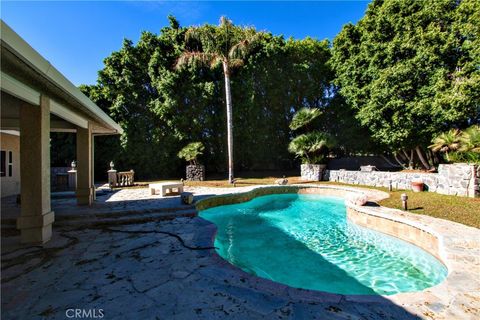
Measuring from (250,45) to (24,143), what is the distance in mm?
13551

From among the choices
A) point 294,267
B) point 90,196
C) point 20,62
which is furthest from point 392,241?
point 90,196

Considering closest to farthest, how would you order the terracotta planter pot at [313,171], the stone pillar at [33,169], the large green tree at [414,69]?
1. the stone pillar at [33,169]
2. the large green tree at [414,69]
3. the terracotta planter pot at [313,171]

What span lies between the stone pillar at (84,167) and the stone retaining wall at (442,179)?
13847 mm

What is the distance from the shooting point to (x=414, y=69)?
14031mm

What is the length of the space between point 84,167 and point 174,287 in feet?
22.6

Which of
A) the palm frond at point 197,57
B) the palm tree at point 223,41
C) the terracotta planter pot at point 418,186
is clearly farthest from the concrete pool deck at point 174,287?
the palm frond at point 197,57

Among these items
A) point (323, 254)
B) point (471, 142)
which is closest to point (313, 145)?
point (471, 142)

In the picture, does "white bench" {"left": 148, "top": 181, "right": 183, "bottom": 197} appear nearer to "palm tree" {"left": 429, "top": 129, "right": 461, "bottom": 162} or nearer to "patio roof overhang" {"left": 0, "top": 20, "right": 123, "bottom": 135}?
"patio roof overhang" {"left": 0, "top": 20, "right": 123, "bottom": 135}

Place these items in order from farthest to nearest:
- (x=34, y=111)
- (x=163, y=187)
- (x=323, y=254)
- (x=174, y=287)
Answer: (x=163, y=187) < (x=323, y=254) < (x=34, y=111) < (x=174, y=287)

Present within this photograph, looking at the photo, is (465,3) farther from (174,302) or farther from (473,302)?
(174,302)

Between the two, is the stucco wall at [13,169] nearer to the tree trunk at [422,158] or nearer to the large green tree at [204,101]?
the large green tree at [204,101]

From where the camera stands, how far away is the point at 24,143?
4.41m

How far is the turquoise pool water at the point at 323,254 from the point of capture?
13.7ft

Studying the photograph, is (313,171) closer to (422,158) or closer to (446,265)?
(422,158)
